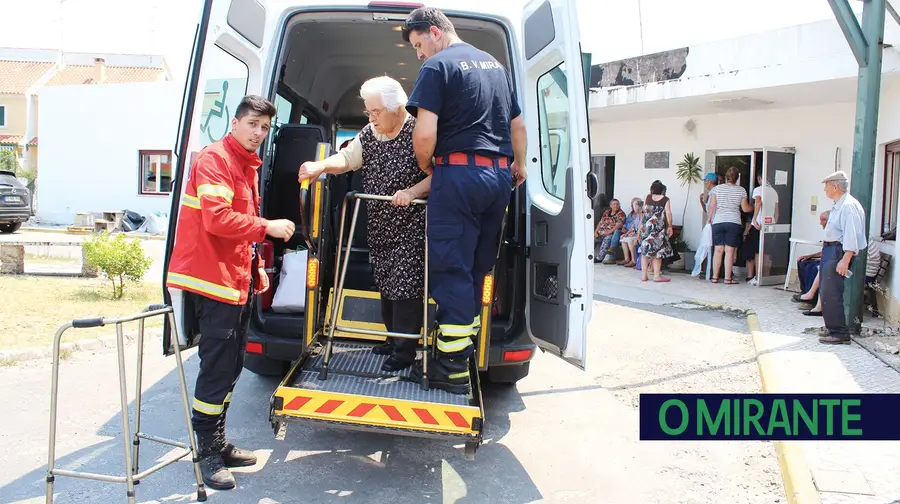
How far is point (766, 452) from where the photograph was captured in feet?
14.1

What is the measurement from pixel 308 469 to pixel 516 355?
53.0 inches

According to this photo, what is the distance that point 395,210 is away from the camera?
3980 mm

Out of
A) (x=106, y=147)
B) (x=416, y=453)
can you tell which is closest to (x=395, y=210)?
(x=416, y=453)

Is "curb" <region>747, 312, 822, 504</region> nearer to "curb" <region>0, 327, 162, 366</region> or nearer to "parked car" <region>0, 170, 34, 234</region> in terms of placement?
"curb" <region>0, 327, 162, 366</region>

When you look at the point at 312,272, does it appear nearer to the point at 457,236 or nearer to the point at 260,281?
the point at 260,281

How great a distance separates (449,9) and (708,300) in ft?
21.4

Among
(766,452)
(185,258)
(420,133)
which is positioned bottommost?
(766,452)

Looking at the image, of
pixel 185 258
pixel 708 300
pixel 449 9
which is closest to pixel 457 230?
pixel 185 258

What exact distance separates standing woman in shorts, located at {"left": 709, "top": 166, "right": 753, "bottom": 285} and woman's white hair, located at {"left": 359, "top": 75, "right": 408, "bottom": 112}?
27.2ft

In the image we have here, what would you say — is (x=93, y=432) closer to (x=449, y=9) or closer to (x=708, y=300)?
(x=449, y=9)

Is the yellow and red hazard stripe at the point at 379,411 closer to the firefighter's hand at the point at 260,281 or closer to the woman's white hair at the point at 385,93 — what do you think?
the firefighter's hand at the point at 260,281

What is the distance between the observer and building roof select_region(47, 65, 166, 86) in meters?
35.1

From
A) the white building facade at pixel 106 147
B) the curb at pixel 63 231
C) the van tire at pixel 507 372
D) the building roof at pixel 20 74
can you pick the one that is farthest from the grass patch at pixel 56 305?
the building roof at pixel 20 74

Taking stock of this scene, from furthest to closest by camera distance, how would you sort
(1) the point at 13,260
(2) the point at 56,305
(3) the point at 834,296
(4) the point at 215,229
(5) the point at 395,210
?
(1) the point at 13,260, (2) the point at 56,305, (3) the point at 834,296, (5) the point at 395,210, (4) the point at 215,229
